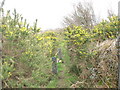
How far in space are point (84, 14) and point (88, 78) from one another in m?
8.49

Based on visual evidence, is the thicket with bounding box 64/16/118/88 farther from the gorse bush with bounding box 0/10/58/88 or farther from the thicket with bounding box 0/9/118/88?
the gorse bush with bounding box 0/10/58/88

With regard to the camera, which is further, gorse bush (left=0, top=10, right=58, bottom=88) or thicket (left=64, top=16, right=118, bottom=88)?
gorse bush (left=0, top=10, right=58, bottom=88)

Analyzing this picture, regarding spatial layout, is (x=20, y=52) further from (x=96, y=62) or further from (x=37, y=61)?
(x=96, y=62)

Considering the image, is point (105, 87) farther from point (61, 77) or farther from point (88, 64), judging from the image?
point (61, 77)

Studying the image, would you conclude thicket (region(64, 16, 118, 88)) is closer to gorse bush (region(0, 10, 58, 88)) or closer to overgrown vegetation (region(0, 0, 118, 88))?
overgrown vegetation (region(0, 0, 118, 88))

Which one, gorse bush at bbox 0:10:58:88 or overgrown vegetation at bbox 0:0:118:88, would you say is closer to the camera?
overgrown vegetation at bbox 0:0:118:88

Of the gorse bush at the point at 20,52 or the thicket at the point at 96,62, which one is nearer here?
the thicket at the point at 96,62

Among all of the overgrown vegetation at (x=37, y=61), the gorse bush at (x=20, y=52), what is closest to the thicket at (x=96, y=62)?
the overgrown vegetation at (x=37, y=61)

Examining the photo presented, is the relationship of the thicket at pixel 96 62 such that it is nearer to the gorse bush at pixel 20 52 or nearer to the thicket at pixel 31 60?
the thicket at pixel 31 60

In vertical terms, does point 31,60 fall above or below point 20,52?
below

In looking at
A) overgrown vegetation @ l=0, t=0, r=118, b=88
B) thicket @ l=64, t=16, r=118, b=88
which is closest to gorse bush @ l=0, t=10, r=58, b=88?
overgrown vegetation @ l=0, t=0, r=118, b=88

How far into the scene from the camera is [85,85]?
16.1 ft

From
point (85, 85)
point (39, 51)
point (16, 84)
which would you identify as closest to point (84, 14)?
point (39, 51)

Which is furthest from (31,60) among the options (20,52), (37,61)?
(20,52)
